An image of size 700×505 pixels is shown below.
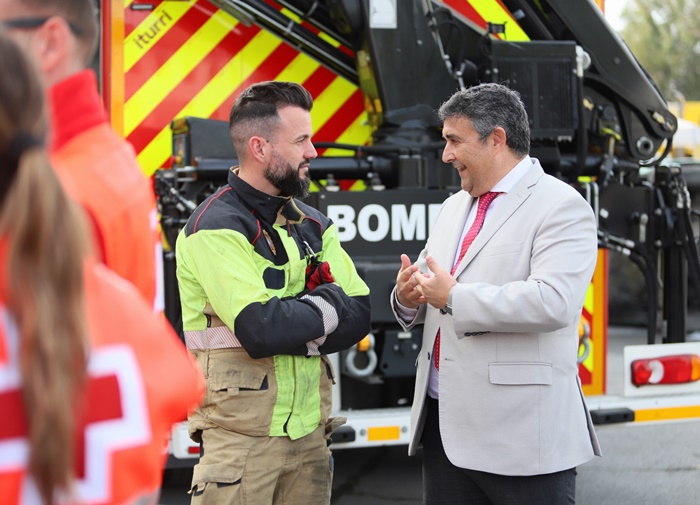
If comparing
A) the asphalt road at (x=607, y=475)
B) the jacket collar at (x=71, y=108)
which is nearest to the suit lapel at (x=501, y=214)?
the jacket collar at (x=71, y=108)

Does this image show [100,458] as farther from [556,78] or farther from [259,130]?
[556,78]

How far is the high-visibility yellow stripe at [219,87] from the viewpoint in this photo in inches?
161

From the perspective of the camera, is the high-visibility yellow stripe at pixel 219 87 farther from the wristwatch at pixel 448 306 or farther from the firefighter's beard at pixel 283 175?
the wristwatch at pixel 448 306

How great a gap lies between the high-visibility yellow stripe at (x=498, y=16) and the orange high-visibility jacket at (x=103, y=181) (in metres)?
2.82

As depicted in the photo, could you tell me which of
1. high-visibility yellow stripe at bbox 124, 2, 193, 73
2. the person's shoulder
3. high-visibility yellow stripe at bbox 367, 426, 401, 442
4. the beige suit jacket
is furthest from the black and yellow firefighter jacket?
high-visibility yellow stripe at bbox 124, 2, 193, 73

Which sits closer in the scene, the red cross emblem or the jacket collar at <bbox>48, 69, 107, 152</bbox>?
the red cross emblem

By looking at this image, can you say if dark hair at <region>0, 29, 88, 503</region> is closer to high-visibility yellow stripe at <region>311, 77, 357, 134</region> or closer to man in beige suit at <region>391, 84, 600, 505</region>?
man in beige suit at <region>391, 84, 600, 505</region>

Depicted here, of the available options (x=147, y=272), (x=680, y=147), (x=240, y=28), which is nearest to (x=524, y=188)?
(x=147, y=272)

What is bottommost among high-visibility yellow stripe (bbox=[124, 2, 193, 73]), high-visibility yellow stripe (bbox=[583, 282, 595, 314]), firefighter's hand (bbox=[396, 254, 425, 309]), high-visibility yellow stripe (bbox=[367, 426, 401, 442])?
high-visibility yellow stripe (bbox=[367, 426, 401, 442])

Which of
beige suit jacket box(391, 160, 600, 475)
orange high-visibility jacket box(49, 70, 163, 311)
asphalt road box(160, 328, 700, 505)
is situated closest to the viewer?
orange high-visibility jacket box(49, 70, 163, 311)

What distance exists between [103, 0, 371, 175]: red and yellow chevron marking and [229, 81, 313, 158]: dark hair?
4.65 ft

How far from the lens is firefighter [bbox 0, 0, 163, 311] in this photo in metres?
1.45

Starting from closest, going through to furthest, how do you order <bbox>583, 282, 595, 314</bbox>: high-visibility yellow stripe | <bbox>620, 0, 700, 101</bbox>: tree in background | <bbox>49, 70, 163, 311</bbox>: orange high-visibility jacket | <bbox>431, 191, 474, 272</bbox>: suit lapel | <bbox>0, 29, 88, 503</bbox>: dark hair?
<bbox>0, 29, 88, 503</bbox>: dark hair
<bbox>49, 70, 163, 311</bbox>: orange high-visibility jacket
<bbox>431, 191, 474, 272</bbox>: suit lapel
<bbox>583, 282, 595, 314</bbox>: high-visibility yellow stripe
<bbox>620, 0, 700, 101</bbox>: tree in background

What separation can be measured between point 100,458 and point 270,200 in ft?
5.18
